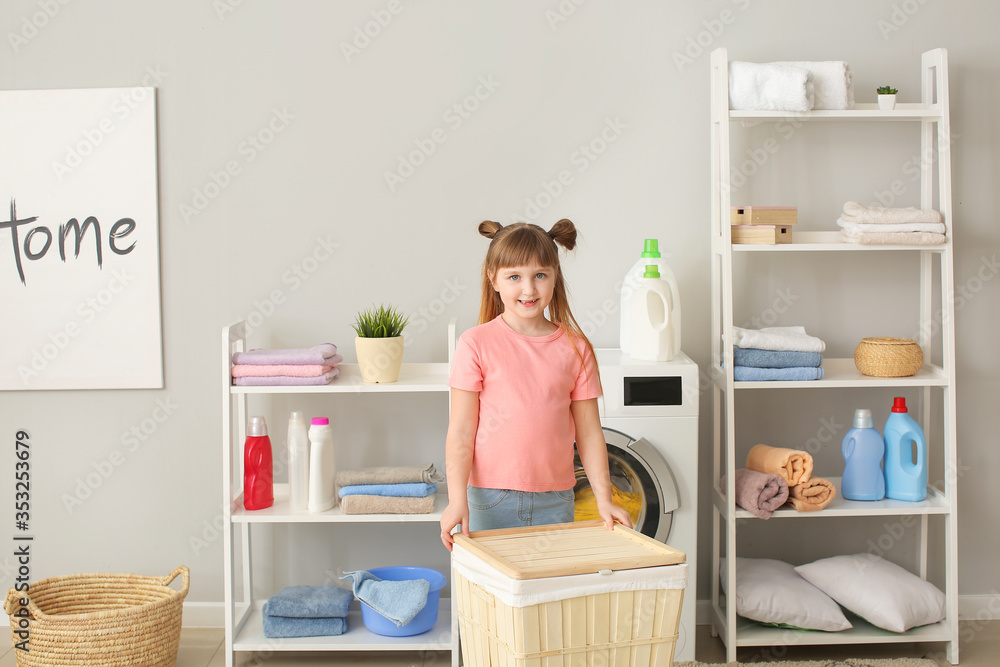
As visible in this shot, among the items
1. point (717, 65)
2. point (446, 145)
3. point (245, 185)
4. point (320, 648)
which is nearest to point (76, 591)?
point (320, 648)

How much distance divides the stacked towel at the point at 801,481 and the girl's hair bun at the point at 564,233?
101cm

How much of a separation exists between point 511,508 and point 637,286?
869 mm

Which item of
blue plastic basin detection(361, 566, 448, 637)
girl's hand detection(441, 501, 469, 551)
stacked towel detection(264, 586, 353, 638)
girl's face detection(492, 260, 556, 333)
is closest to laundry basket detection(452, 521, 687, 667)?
girl's hand detection(441, 501, 469, 551)

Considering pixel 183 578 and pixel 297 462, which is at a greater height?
pixel 297 462

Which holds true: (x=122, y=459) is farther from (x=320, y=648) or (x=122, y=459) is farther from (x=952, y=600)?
(x=952, y=600)

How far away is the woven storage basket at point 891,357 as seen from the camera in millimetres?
2287

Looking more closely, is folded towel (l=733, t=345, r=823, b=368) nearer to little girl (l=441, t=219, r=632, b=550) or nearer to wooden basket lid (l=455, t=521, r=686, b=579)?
little girl (l=441, t=219, r=632, b=550)

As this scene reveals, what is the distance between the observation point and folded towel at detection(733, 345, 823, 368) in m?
2.28

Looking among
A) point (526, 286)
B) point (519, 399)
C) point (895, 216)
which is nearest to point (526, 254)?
point (526, 286)

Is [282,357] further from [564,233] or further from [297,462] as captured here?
[564,233]

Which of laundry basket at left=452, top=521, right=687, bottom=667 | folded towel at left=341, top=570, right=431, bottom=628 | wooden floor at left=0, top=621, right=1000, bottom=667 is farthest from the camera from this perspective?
wooden floor at left=0, top=621, right=1000, bottom=667

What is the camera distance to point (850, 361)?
2.51m

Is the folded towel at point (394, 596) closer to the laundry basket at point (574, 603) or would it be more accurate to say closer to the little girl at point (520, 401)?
the little girl at point (520, 401)

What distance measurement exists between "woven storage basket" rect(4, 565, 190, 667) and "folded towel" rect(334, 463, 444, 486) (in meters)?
0.51
